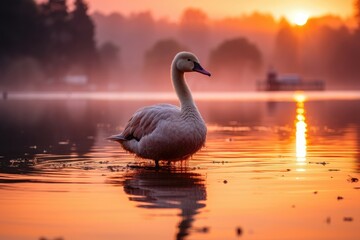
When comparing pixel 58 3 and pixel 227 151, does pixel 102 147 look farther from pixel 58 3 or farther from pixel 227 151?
pixel 58 3

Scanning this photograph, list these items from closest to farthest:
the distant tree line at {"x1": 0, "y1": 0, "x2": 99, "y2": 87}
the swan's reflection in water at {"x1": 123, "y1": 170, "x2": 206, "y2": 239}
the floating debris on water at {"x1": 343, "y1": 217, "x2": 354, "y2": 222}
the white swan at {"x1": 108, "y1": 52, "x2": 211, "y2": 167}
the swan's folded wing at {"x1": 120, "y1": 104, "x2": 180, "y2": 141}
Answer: the floating debris on water at {"x1": 343, "y1": 217, "x2": 354, "y2": 222} → the swan's reflection in water at {"x1": 123, "y1": 170, "x2": 206, "y2": 239} → the white swan at {"x1": 108, "y1": 52, "x2": 211, "y2": 167} → the swan's folded wing at {"x1": 120, "y1": 104, "x2": 180, "y2": 141} → the distant tree line at {"x1": 0, "y1": 0, "x2": 99, "y2": 87}

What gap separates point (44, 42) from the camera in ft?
497

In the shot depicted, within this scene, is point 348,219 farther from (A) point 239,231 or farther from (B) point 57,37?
(B) point 57,37

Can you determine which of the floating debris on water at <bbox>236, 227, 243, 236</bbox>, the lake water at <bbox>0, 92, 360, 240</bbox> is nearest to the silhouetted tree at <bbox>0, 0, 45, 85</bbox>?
the lake water at <bbox>0, 92, 360, 240</bbox>

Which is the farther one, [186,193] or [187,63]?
[187,63]

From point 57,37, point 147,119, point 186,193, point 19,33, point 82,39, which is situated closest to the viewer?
point 186,193

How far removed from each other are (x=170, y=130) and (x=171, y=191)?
141 inches

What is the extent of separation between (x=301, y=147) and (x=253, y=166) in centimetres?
560

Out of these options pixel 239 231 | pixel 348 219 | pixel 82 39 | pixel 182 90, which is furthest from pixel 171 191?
pixel 82 39

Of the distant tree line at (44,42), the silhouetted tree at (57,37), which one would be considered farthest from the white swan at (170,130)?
the silhouetted tree at (57,37)

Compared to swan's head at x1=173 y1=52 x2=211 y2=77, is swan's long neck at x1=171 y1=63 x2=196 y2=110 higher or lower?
lower

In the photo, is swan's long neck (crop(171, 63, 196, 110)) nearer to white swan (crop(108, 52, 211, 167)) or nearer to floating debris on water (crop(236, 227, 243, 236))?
white swan (crop(108, 52, 211, 167))

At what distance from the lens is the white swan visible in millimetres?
17000

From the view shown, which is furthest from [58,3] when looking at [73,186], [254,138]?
[73,186]
